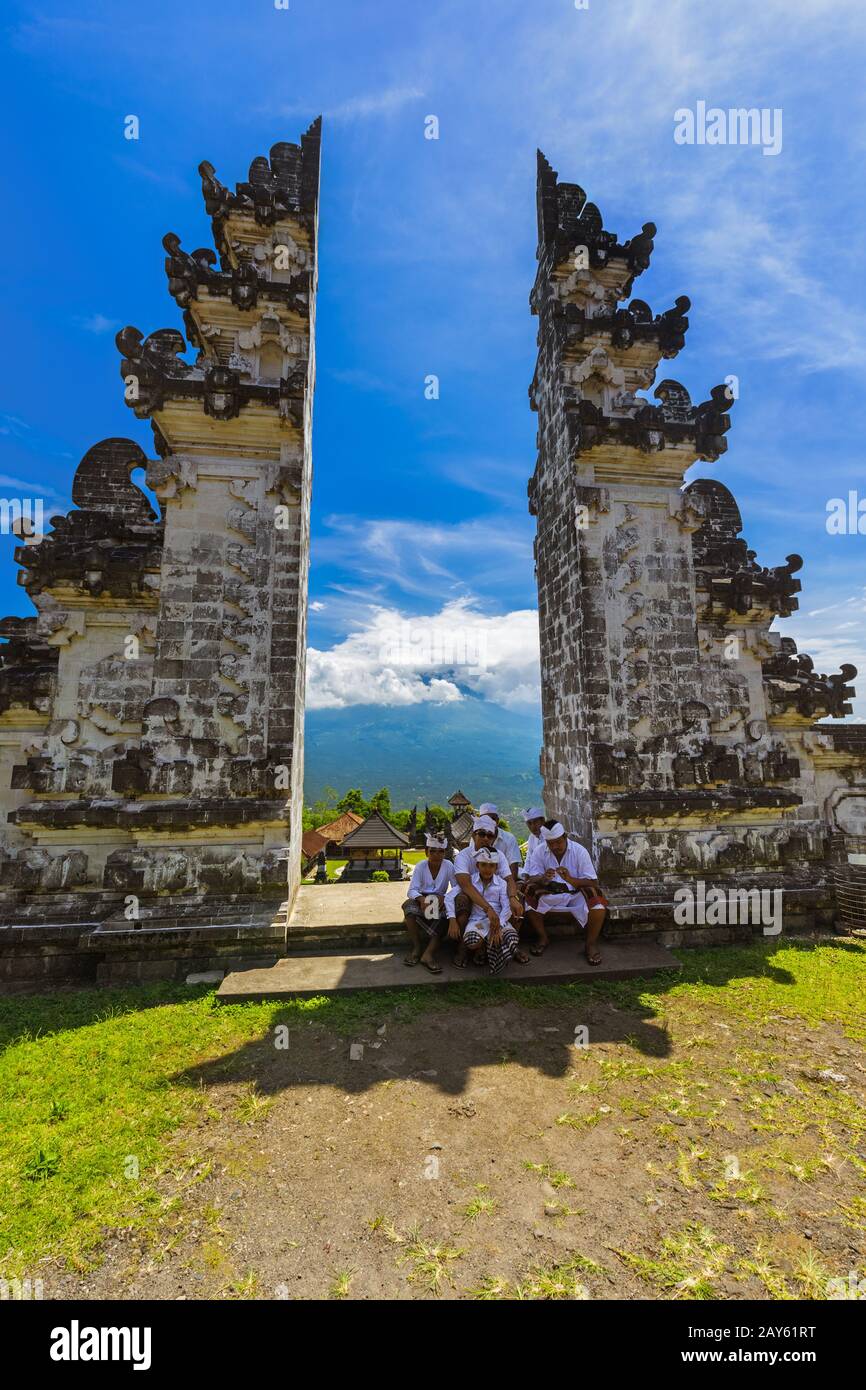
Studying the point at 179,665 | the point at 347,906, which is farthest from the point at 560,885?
the point at 179,665

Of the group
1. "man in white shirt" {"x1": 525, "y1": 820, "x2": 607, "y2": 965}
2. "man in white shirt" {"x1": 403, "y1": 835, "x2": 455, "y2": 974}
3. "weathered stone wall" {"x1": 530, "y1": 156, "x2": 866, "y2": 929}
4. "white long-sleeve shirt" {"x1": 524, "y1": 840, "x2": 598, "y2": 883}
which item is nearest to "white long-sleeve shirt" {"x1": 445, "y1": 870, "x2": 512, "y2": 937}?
"man in white shirt" {"x1": 403, "y1": 835, "x2": 455, "y2": 974}

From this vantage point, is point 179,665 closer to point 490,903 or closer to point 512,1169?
point 490,903

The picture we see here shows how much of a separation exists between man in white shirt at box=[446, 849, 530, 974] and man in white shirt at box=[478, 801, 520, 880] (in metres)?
0.48

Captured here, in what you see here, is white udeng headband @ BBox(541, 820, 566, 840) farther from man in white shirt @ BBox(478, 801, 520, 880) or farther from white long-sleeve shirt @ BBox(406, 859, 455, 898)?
white long-sleeve shirt @ BBox(406, 859, 455, 898)

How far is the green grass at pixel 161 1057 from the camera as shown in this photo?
3.33m

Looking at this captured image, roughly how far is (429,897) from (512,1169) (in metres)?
3.60

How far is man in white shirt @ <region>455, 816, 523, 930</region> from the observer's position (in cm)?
675

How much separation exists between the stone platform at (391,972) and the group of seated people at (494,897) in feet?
0.51

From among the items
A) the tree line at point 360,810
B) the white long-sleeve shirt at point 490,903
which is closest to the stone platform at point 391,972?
the white long-sleeve shirt at point 490,903

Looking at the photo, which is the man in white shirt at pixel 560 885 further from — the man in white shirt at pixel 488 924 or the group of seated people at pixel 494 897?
the man in white shirt at pixel 488 924

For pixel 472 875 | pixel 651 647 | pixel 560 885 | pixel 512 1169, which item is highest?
pixel 651 647

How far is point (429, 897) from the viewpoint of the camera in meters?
7.12

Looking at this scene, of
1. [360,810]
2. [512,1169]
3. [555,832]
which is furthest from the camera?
[360,810]
